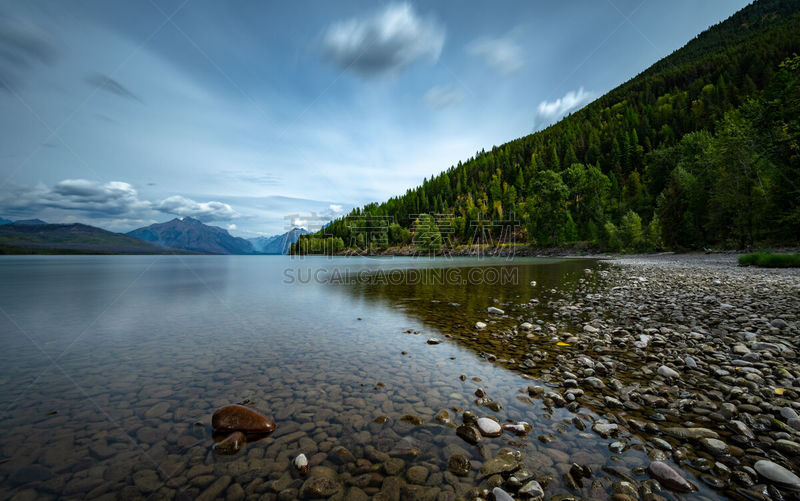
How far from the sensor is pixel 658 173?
8012 cm

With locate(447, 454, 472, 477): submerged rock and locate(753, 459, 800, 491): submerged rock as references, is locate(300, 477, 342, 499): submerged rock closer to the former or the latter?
locate(447, 454, 472, 477): submerged rock

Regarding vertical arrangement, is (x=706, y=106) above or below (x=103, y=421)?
above

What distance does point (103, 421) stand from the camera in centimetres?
436

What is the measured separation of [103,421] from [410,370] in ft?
16.5

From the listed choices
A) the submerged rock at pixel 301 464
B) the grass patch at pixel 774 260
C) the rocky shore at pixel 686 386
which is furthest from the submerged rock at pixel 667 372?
the grass patch at pixel 774 260

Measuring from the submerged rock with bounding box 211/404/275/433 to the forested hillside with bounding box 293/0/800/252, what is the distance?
27.5 m

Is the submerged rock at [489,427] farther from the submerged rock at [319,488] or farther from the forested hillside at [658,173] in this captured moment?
the forested hillside at [658,173]

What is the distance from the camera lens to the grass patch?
65.8 feet

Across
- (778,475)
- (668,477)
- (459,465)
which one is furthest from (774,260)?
(459,465)

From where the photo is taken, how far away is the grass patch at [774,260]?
20059 millimetres

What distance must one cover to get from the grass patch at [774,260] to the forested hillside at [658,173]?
448 cm

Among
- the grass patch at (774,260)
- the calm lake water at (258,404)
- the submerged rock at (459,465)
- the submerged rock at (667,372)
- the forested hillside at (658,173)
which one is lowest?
the calm lake water at (258,404)

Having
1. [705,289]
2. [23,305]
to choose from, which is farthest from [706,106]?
[23,305]

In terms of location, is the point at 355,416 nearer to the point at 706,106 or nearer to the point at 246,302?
the point at 246,302
